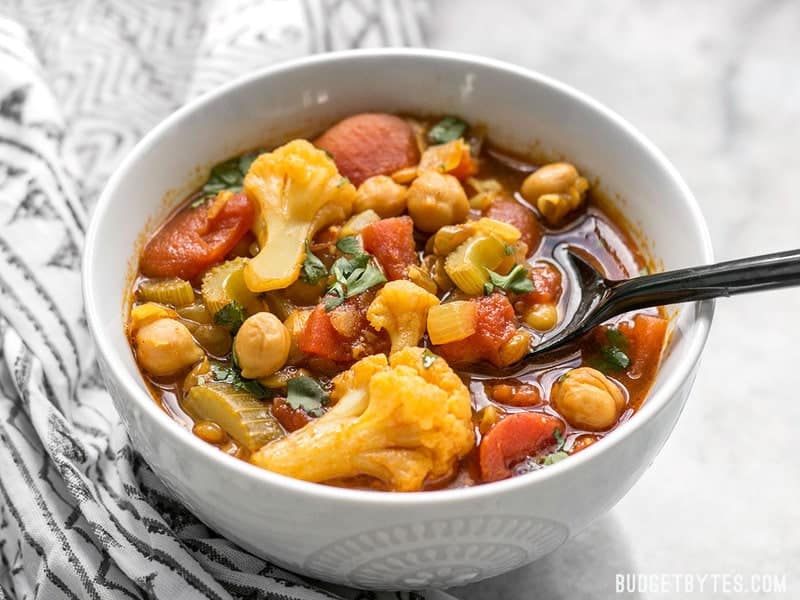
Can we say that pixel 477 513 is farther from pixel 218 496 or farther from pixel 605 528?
pixel 605 528

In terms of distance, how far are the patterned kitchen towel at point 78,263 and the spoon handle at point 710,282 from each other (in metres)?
0.94

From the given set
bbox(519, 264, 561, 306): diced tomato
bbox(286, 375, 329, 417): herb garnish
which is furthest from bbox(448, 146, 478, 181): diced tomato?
bbox(286, 375, 329, 417): herb garnish

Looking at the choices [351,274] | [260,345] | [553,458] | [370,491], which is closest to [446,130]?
[351,274]

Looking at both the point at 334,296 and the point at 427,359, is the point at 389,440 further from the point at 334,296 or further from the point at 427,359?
the point at 334,296

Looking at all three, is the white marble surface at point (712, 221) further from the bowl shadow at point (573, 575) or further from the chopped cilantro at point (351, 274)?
the chopped cilantro at point (351, 274)

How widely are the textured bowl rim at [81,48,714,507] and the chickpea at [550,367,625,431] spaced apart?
97mm

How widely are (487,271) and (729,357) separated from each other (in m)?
1.12

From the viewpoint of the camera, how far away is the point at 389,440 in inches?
89.7

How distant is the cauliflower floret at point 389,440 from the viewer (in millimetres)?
2238

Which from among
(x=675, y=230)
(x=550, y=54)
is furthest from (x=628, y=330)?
(x=550, y=54)

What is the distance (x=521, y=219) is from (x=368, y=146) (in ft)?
1.70

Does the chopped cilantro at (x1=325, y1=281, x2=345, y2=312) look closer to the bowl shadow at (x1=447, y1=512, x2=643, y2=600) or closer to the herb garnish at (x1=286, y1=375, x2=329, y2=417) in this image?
the herb garnish at (x1=286, y1=375, x2=329, y2=417)

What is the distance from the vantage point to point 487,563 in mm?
2307

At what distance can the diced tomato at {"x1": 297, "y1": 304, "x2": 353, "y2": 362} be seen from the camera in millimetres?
2520
